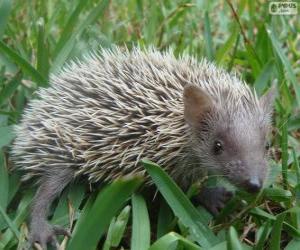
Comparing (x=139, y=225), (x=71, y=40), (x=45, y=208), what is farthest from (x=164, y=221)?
(x=71, y=40)

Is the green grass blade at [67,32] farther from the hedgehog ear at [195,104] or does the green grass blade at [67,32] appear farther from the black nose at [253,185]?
the black nose at [253,185]

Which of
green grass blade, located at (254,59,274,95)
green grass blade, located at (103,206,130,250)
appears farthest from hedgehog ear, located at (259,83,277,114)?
green grass blade, located at (103,206,130,250)

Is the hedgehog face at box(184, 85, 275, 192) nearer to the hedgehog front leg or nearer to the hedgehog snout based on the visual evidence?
the hedgehog snout

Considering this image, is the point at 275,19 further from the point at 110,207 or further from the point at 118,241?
the point at 110,207

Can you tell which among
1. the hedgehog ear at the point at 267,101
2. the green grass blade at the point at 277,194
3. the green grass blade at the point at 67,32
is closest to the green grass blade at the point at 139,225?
the green grass blade at the point at 277,194

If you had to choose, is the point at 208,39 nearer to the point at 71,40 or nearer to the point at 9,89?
the point at 71,40

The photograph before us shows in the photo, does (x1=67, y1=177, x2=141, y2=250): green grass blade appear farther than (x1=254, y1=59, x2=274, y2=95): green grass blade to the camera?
No
